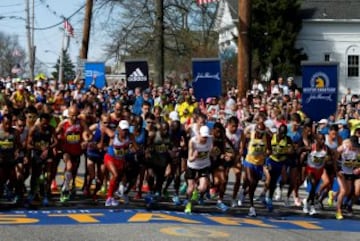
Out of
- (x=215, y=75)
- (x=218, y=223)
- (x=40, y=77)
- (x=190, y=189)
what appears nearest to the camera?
(x=218, y=223)

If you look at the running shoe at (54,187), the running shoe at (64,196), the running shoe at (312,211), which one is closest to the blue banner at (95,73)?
the running shoe at (54,187)

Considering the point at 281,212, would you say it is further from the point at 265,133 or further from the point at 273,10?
the point at 273,10

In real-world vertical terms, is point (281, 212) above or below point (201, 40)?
below

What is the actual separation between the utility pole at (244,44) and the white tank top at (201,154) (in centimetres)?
777

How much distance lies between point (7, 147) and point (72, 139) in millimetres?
1483

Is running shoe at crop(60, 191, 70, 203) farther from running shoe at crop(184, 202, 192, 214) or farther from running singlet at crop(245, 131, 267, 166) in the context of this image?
running singlet at crop(245, 131, 267, 166)

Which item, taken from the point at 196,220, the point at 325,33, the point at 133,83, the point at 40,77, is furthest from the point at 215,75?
the point at 325,33

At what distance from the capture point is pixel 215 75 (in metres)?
19.7

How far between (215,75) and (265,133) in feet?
16.2

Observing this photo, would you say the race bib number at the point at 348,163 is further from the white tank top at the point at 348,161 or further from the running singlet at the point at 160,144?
the running singlet at the point at 160,144

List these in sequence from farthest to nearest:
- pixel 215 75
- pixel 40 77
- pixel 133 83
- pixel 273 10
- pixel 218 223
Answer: pixel 273 10, pixel 40 77, pixel 133 83, pixel 215 75, pixel 218 223

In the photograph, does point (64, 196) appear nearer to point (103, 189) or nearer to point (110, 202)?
point (110, 202)

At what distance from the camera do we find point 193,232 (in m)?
12.1

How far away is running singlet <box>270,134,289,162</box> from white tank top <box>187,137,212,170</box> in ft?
4.57
